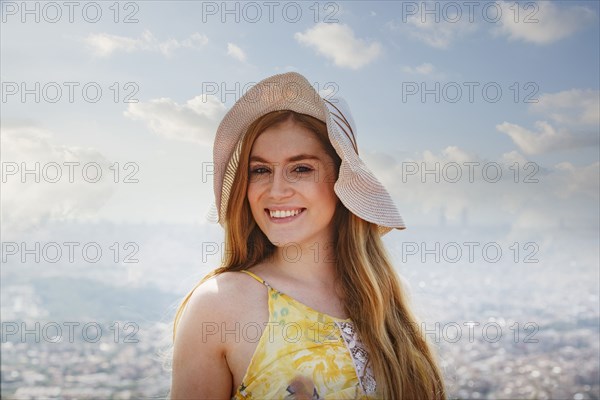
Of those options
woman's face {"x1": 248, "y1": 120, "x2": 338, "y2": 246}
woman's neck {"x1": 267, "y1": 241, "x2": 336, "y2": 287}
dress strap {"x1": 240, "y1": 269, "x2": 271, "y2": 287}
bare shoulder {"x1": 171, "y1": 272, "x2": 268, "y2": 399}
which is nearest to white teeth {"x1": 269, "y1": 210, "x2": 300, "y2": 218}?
woman's face {"x1": 248, "y1": 120, "x2": 338, "y2": 246}

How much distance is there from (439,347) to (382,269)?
53 cm

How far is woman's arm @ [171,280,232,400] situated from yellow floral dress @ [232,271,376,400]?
0.10 metres

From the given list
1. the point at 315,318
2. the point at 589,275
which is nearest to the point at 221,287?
the point at 315,318

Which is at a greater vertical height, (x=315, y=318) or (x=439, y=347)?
(x=315, y=318)

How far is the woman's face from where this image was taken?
2711 mm

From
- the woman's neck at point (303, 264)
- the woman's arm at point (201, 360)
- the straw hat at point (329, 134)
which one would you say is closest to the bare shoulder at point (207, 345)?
the woman's arm at point (201, 360)

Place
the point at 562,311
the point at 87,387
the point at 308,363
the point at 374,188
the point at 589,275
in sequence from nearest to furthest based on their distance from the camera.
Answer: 1. the point at 308,363
2. the point at 374,188
3. the point at 87,387
4. the point at 562,311
5. the point at 589,275

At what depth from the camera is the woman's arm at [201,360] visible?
7.73ft

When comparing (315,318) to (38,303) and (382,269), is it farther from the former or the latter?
(38,303)

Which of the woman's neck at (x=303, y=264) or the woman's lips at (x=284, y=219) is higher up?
the woman's lips at (x=284, y=219)

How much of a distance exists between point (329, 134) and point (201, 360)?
1078 mm

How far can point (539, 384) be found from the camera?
1037cm

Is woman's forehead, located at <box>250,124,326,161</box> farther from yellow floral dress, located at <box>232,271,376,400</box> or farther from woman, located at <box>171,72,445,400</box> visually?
yellow floral dress, located at <box>232,271,376,400</box>

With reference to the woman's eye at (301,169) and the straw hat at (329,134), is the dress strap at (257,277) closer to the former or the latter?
the straw hat at (329,134)
